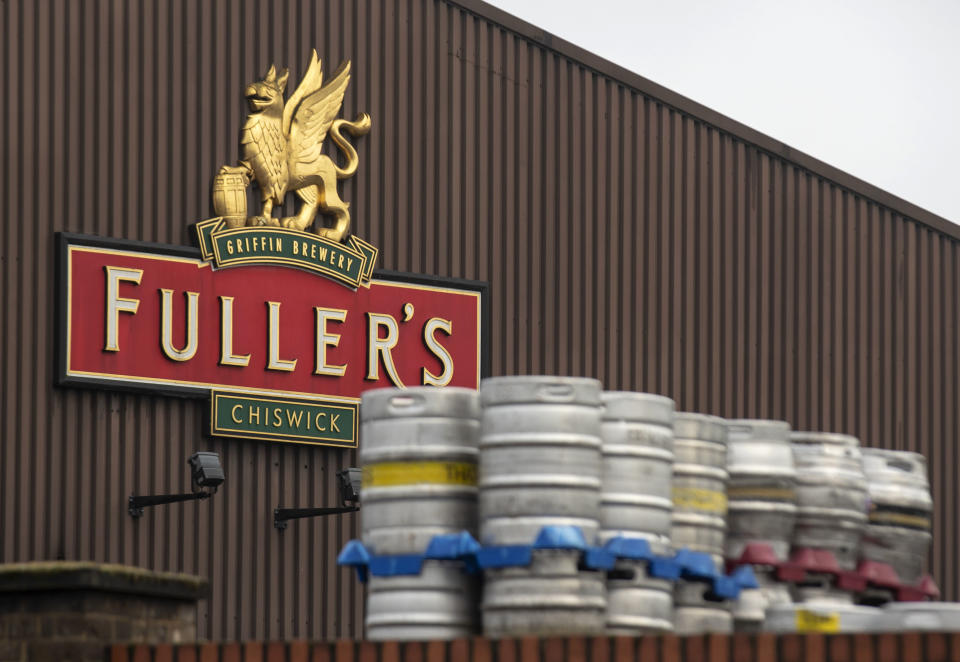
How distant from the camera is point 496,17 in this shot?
A: 24125mm

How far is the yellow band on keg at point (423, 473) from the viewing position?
11789 millimetres

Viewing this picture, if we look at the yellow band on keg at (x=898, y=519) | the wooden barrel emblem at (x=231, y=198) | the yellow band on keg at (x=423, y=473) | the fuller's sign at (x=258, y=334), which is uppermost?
the wooden barrel emblem at (x=231, y=198)

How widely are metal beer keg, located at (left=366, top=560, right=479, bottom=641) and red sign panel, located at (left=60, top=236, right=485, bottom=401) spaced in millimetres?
8450

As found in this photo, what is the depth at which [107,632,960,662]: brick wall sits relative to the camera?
32.6 ft

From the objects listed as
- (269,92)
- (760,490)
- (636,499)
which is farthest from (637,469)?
(269,92)

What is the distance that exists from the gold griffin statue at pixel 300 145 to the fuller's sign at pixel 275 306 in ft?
0.06

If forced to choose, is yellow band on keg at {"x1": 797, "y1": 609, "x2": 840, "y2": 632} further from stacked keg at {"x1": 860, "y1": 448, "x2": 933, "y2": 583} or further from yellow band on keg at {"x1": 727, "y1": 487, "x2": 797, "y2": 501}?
stacked keg at {"x1": 860, "y1": 448, "x2": 933, "y2": 583}

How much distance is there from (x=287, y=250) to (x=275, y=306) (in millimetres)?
672

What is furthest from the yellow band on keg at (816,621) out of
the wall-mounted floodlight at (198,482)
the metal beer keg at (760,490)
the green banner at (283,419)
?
the green banner at (283,419)

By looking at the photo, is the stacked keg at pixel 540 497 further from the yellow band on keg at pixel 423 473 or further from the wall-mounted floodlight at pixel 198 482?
the wall-mounted floodlight at pixel 198 482

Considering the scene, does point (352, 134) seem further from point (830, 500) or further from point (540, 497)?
point (540, 497)

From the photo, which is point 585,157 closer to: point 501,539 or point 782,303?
point 782,303

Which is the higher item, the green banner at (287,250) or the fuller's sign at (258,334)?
the green banner at (287,250)

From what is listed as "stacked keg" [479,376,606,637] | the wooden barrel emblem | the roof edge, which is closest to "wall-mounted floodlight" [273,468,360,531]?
the wooden barrel emblem
